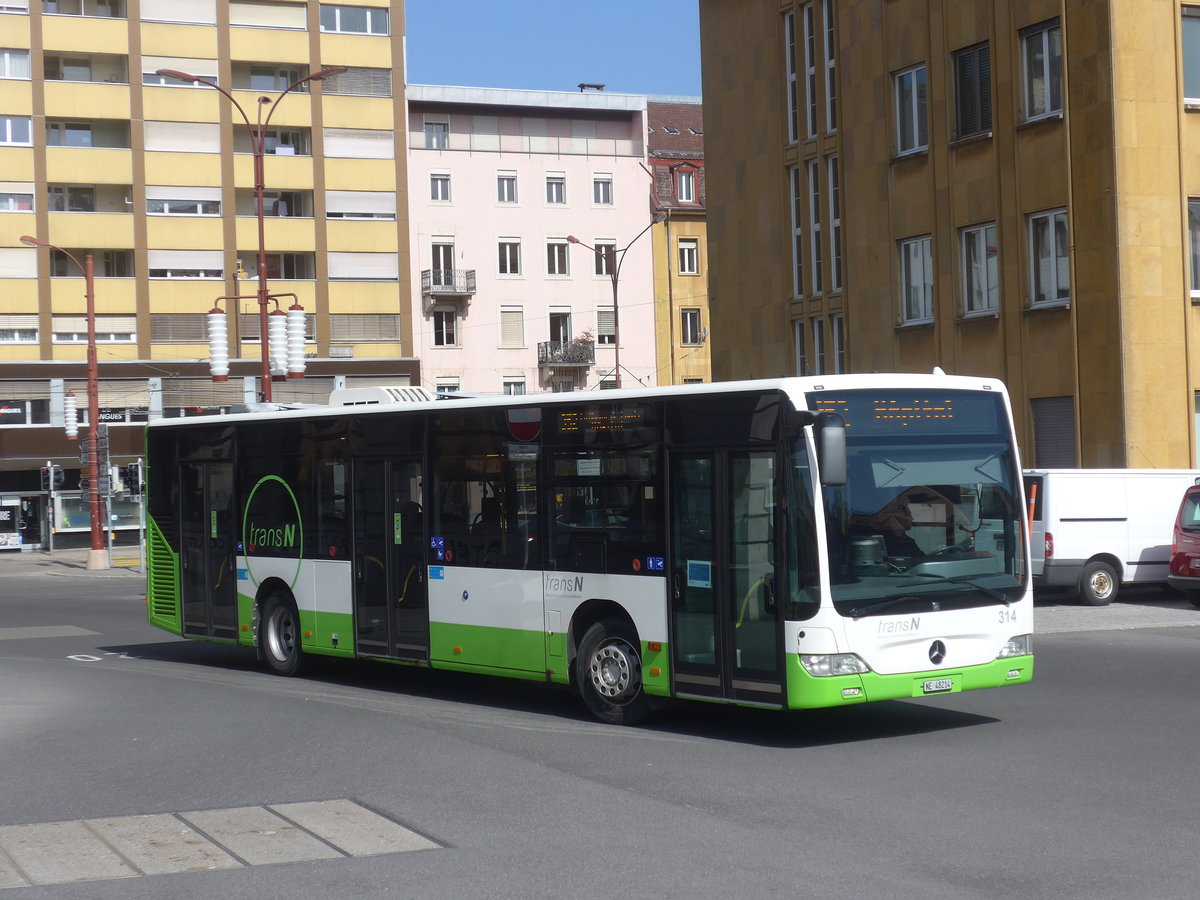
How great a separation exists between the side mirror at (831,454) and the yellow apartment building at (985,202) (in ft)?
58.4

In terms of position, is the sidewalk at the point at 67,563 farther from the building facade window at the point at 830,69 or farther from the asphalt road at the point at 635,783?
the asphalt road at the point at 635,783

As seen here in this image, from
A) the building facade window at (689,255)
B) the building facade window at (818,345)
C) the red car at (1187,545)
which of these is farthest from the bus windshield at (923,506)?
the building facade window at (689,255)

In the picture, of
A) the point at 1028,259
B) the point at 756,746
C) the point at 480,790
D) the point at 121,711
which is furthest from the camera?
the point at 1028,259

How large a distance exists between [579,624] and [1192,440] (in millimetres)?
18050

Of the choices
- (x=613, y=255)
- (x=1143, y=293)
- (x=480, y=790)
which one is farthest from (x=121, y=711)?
(x=613, y=255)

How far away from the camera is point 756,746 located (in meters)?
11.0

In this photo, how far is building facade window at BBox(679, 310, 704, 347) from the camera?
2781 inches

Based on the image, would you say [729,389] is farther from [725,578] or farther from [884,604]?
[884,604]

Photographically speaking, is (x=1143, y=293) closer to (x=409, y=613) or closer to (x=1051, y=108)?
(x=1051, y=108)

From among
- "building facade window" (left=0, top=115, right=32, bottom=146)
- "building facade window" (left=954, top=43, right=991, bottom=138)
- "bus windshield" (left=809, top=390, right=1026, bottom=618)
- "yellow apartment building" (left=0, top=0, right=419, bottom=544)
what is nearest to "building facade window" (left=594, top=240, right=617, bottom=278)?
"yellow apartment building" (left=0, top=0, right=419, bottom=544)

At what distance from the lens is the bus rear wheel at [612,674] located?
39.4ft

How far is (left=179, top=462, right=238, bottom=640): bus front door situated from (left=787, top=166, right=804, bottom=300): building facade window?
2121cm

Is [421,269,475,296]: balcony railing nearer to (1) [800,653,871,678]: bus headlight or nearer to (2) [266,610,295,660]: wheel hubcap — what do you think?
(2) [266,610,295,660]: wheel hubcap

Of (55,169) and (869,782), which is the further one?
(55,169)
